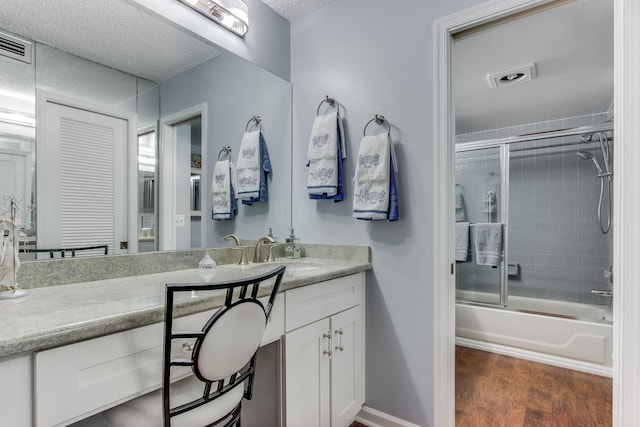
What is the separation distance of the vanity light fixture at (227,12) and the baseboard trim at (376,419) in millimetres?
2234

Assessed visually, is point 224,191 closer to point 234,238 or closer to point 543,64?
point 234,238

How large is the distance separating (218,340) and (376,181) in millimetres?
1167

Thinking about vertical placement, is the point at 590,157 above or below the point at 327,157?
above

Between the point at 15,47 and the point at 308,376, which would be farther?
the point at 308,376

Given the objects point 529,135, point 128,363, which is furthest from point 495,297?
point 128,363

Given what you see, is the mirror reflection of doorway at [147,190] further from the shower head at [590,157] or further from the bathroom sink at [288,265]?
the shower head at [590,157]

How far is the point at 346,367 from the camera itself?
172 centimetres

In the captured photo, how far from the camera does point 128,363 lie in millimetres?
876

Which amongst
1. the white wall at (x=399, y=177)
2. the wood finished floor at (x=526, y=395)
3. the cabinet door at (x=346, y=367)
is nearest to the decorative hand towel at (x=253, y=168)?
the white wall at (x=399, y=177)

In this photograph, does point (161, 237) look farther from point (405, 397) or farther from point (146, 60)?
point (405, 397)

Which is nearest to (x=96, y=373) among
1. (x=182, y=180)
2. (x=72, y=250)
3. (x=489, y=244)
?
(x=72, y=250)

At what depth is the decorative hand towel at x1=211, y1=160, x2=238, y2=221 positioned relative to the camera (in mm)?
1874

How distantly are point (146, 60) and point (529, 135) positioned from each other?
349 cm

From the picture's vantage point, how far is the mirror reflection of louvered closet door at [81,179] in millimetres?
1211
